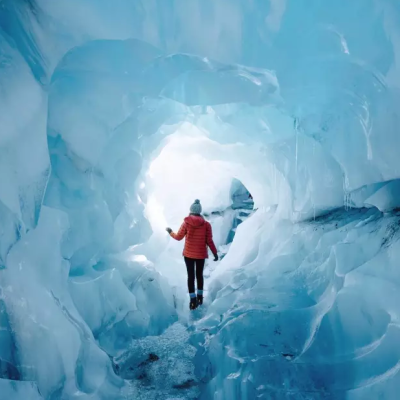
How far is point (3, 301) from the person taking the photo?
214cm

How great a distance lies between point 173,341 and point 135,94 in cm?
267

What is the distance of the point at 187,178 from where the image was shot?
10922 mm

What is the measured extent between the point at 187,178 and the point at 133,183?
5.97 m

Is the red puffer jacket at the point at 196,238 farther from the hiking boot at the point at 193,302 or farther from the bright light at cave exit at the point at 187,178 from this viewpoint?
the bright light at cave exit at the point at 187,178

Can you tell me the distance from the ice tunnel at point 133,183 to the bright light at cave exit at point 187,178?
11.1ft

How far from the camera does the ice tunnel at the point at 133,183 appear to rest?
7.55ft

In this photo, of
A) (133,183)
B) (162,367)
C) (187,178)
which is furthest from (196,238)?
(187,178)

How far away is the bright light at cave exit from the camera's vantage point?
27.3 feet

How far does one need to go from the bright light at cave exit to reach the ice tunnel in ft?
11.1

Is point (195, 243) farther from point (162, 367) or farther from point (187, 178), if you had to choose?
→ point (187, 178)

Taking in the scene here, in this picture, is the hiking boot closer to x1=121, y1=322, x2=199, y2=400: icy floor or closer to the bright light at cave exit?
x1=121, y1=322, x2=199, y2=400: icy floor

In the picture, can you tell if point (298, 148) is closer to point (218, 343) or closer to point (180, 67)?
point (180, 67)

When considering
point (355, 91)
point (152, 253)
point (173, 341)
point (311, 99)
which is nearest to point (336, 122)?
point (311, 99)

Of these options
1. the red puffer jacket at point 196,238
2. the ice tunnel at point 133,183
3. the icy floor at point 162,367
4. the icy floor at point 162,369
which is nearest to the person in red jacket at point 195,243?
the red puffer jacket at point 196,238
